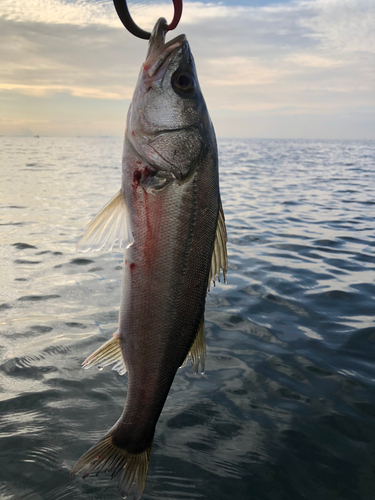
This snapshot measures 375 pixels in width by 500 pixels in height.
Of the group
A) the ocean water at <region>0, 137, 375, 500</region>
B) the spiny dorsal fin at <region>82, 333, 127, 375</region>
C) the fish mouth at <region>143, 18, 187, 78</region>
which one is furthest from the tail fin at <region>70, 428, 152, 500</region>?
the fish mouth at <region>143, 18, 187, 78</region>

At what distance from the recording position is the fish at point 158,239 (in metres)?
2.46

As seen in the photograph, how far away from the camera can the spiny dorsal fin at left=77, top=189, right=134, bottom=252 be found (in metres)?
2.49

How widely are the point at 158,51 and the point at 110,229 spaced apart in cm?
117

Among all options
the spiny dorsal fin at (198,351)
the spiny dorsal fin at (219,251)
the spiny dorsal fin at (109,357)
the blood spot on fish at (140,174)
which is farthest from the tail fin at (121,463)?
the blood spot on fish at (140,174)

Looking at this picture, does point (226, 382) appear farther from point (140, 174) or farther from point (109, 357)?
point (140, 174)

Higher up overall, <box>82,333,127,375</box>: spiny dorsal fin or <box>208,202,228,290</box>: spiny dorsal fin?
<box>208,202,228,290</box>: spiny dorsal fin

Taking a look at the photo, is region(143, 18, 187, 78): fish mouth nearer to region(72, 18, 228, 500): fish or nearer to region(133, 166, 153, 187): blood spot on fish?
region(72, 18, 228, 500): fish

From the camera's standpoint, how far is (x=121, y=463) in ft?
8.69

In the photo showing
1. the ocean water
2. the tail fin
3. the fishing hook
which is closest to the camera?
the fishing hook

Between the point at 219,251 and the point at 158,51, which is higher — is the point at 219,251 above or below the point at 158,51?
below

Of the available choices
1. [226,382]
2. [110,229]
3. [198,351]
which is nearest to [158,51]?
[110,229]

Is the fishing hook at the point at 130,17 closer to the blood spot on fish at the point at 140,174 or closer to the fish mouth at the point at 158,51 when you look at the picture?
the fish mouth at the point at 158,51

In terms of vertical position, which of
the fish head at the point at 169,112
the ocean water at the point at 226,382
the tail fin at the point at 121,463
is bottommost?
the ocean water at the point at 226,382

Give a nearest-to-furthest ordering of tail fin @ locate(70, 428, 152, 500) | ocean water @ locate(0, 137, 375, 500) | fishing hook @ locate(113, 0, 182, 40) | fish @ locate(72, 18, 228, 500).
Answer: fishing hook @ locate(113, 0, 182, 40)
fish @ locate(72, 18, 228, 500)
tail fin @ locate(70, 428, 152, 500)
ocean water @ locate(0, 137, 375, 500)
